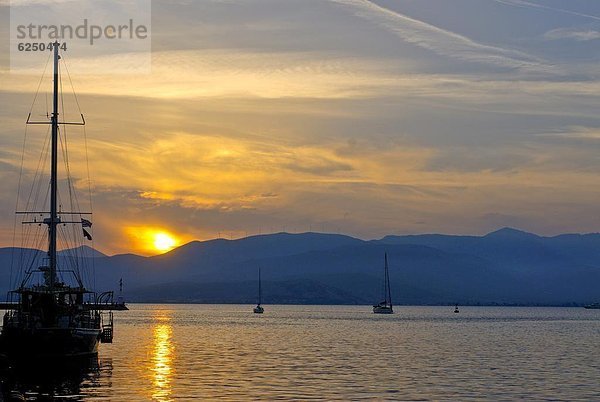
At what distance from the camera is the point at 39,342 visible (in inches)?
3150

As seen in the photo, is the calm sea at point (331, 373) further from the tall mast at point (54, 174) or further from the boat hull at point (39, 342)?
the tall mast at point (54, 174)

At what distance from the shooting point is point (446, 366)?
88750 millimetres

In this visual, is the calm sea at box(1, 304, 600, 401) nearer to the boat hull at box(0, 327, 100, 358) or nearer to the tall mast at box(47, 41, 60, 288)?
the boat hull at box(0, 327, 100, 358)

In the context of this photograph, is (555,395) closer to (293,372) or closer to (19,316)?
(293,372)

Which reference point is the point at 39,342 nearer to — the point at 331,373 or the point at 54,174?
the point at 54,174

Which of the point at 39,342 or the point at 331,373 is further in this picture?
the point at 39,342

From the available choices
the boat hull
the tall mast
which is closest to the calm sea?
the boat hull

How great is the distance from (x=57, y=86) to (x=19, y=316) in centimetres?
1967

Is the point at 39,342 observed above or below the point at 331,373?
above

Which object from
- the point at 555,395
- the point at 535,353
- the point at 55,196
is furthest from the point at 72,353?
the point at 535,353

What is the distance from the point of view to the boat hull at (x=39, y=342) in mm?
79500

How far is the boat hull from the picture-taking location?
79500 millimetres

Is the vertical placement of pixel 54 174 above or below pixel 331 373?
above

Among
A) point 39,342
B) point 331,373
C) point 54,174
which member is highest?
point 54,174
